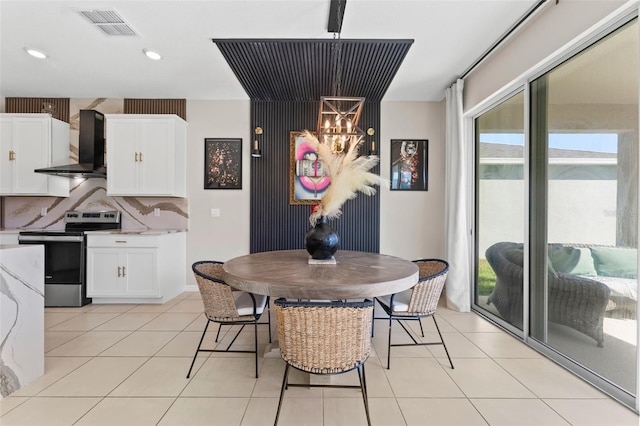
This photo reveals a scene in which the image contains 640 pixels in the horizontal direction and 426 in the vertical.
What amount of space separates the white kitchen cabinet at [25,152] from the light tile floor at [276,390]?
2.24 metres

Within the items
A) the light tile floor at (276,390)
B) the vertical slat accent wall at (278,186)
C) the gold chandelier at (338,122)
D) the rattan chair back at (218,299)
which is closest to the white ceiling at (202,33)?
the gold chandelier at (338,122)

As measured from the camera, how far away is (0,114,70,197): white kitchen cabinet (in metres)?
3.73

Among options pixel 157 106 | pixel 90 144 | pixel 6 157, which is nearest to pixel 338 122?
pixel 157 106

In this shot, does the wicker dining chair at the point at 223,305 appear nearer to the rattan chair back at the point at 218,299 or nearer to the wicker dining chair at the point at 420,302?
the rattan chair back at the point at 218,299

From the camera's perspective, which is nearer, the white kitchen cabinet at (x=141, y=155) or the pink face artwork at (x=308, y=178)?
the white kitchen cabinet at (x=141, y=155)

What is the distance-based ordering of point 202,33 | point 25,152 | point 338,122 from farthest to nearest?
point 25,152 < point 202,33 < point 338,122

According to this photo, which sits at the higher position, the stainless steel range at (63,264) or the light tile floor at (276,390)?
the stainless steel range at (63,264)

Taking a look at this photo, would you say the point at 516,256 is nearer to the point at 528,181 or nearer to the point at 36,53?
the point at 528,181

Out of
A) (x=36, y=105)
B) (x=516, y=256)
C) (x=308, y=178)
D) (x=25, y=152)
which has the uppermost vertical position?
(x=36, y=105)

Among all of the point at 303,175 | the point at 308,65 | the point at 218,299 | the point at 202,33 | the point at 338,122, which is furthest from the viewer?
the point at 303,175

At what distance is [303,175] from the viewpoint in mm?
4039

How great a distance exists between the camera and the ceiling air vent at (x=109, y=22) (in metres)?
2.35

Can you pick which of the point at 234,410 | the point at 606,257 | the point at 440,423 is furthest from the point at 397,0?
the point at 234,410

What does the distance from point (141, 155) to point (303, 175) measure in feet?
6.86
